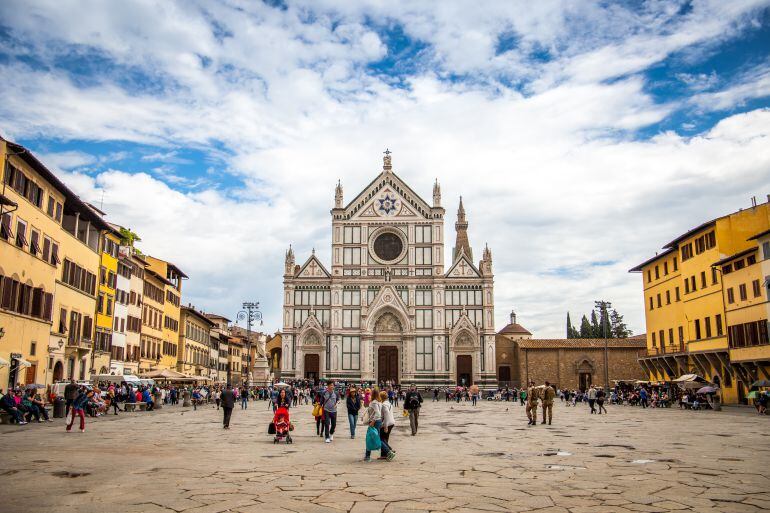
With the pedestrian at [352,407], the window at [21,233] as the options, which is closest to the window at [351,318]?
the window at [21,233]

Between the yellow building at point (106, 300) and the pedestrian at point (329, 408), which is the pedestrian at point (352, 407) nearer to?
the pedestrian at point (329, 408)

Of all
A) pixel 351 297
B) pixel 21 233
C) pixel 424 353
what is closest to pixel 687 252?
pixel 424 353

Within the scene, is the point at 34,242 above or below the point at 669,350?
above

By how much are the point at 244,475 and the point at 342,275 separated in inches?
2174

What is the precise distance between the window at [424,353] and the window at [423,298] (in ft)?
11.5

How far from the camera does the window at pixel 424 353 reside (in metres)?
64.4

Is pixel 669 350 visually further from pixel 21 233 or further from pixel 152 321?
pixel 21 233

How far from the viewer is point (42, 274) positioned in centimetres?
3012

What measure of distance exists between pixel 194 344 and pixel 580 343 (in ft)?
124

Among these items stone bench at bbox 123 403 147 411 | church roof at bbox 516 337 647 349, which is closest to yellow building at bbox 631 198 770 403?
church roof at bbox 516 337 647 349

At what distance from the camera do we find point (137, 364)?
46.9m

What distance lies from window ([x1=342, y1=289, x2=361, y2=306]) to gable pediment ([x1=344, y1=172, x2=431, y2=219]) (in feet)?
25.8

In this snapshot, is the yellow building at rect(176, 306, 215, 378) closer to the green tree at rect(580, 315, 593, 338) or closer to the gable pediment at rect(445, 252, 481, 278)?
the gable pediment at rect(445, 252, 481, 278)

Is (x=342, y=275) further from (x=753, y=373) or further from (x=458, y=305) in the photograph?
(x=753, y=373)
